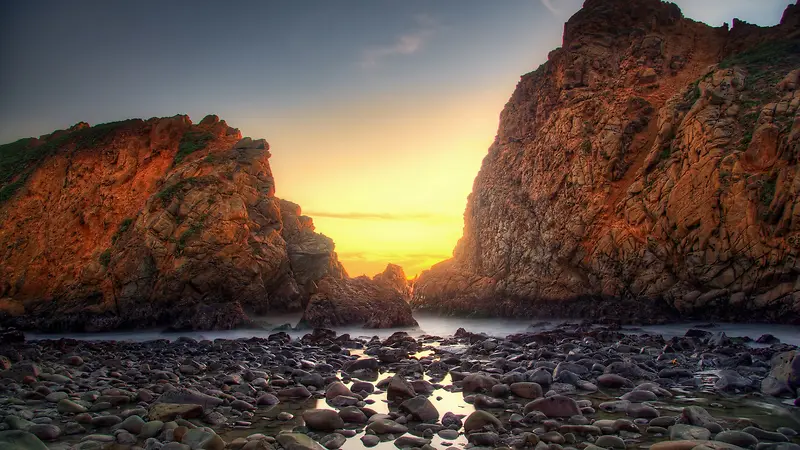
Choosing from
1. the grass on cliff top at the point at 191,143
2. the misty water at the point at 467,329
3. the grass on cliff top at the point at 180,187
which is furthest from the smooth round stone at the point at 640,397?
the grass on cliff top at the point at 191,143

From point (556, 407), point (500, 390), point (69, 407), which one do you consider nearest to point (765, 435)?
point (556, 407)

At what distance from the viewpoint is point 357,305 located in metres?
28.7

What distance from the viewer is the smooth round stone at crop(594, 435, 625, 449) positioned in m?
5.73

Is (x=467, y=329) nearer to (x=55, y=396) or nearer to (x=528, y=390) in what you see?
(x=528, y=390)

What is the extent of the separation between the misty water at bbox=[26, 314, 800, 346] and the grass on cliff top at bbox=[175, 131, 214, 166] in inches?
558

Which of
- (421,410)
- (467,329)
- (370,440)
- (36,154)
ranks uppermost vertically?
(36,154)

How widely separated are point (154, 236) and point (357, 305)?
12.5 meters

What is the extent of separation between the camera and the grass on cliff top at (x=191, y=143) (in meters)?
34.7

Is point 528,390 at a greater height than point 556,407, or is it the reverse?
point 556,407

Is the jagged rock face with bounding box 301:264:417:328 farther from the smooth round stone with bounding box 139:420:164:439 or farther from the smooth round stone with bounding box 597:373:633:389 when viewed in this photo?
the smooth round stone with bounding box 139:420:164:439

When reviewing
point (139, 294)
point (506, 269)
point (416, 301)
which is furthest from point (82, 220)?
point (506, 269)

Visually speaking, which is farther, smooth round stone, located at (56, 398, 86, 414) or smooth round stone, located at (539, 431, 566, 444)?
smooth round stone, located at (56, 398, 86, 414)

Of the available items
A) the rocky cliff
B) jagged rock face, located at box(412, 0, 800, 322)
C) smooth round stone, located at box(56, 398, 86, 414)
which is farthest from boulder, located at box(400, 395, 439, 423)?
the rocky cliff

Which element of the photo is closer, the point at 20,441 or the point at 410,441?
the point at 20,441
